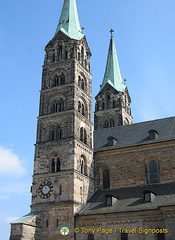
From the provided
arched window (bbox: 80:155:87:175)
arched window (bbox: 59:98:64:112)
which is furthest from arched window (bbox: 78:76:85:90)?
arched window (bbox: 80:155:87:175)

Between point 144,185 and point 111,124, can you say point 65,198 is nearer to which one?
point 144,185

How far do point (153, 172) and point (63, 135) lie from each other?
359 inches

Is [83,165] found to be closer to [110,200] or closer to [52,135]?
[52,135]

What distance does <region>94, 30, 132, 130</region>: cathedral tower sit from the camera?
2051 inches

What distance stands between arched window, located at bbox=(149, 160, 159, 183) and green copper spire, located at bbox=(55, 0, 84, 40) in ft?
53.1

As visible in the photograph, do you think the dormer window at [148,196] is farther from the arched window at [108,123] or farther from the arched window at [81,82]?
the arched window at [108,123]

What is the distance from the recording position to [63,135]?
115 ft

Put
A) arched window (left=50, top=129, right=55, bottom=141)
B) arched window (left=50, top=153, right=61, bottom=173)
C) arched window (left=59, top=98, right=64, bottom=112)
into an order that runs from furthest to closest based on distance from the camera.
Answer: arched window (left=59, top=98, right=64, bottom=112) < arched window (left=50, top=129, right=55, bottom=141) < arched window (left=50, top=153, right=61, bottom=173)

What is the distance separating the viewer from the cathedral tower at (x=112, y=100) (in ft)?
171

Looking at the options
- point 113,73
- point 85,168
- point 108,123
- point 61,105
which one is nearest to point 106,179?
point 85,168

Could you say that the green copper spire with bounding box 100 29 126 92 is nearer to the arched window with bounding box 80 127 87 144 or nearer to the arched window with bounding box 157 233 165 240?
the arched window with bounding box 80 127 87 144

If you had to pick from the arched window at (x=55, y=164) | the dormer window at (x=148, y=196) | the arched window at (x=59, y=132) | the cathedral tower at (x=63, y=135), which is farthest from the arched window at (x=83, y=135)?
the dormer window at (x=148, y=196)

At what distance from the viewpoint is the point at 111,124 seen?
170ft

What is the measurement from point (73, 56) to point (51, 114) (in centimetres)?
681
